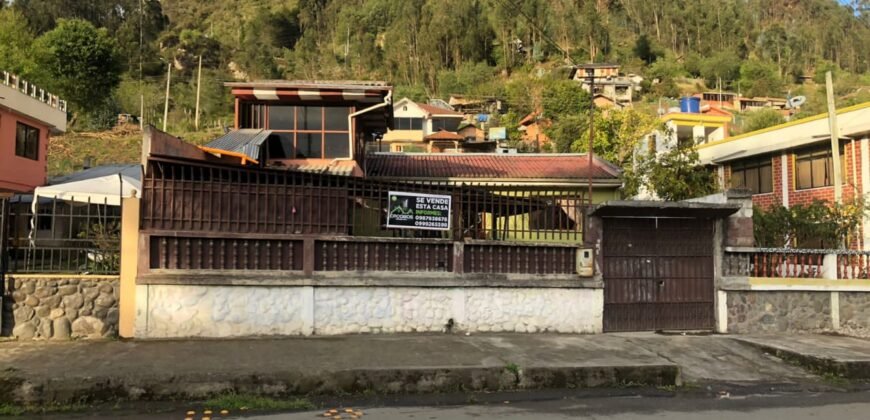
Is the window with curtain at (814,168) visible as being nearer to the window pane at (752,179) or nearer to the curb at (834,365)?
the window pane at (752,179)

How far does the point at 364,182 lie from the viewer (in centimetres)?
943

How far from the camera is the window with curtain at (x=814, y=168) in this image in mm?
20866

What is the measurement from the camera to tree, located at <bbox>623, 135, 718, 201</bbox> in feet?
63.0

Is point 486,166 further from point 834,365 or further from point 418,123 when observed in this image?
point 418,123

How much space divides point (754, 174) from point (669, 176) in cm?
738

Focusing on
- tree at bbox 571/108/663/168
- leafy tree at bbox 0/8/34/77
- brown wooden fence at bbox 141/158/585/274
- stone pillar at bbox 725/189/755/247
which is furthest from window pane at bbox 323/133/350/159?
leafy tree at bbox 0/8/34/77

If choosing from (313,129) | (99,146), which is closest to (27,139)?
(313,129)

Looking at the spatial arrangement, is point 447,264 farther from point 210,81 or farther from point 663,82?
point 663,82

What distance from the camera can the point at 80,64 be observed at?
48719 mm

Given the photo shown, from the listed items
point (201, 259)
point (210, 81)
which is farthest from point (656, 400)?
point (210, 81)

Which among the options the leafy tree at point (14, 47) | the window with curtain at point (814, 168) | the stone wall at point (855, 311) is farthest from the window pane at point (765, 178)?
the leafy tree at point (14, 47)

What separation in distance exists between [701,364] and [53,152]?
138 ft

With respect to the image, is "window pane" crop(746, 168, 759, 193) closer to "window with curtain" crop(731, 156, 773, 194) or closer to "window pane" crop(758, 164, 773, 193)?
"window with curtain" crop(731, 156, 773, 194)

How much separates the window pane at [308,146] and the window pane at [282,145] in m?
0.18
